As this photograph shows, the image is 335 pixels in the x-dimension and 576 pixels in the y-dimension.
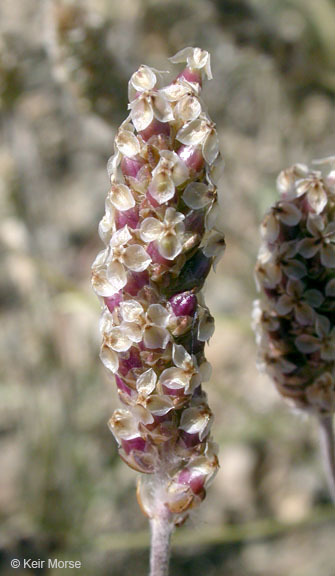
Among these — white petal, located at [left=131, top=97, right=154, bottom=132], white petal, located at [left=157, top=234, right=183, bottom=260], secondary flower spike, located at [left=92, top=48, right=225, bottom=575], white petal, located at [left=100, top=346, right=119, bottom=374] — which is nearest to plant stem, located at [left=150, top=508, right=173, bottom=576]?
secondary flower spike, located at [left=92, top=48, right=225, bottom=575]

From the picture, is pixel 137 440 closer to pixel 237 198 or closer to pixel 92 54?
pixel 92 54

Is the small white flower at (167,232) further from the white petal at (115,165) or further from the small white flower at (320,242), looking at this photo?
the small white flower at (320,242)

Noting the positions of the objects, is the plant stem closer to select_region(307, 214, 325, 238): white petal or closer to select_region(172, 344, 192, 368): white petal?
select_region(172, 344, 192, 368): white petal

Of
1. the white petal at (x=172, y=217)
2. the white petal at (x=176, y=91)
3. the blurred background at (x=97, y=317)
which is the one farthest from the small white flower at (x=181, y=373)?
the blurred background at (x=97, y=317)

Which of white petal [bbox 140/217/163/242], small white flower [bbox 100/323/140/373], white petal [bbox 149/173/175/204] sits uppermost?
white petal [bbox 149/173/175/204]

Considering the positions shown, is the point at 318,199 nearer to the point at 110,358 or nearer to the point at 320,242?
the point at 320,242

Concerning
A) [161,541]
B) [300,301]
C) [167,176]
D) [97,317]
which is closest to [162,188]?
[167,176]

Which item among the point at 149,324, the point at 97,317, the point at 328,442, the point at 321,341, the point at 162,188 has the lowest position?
the point at 97,317
